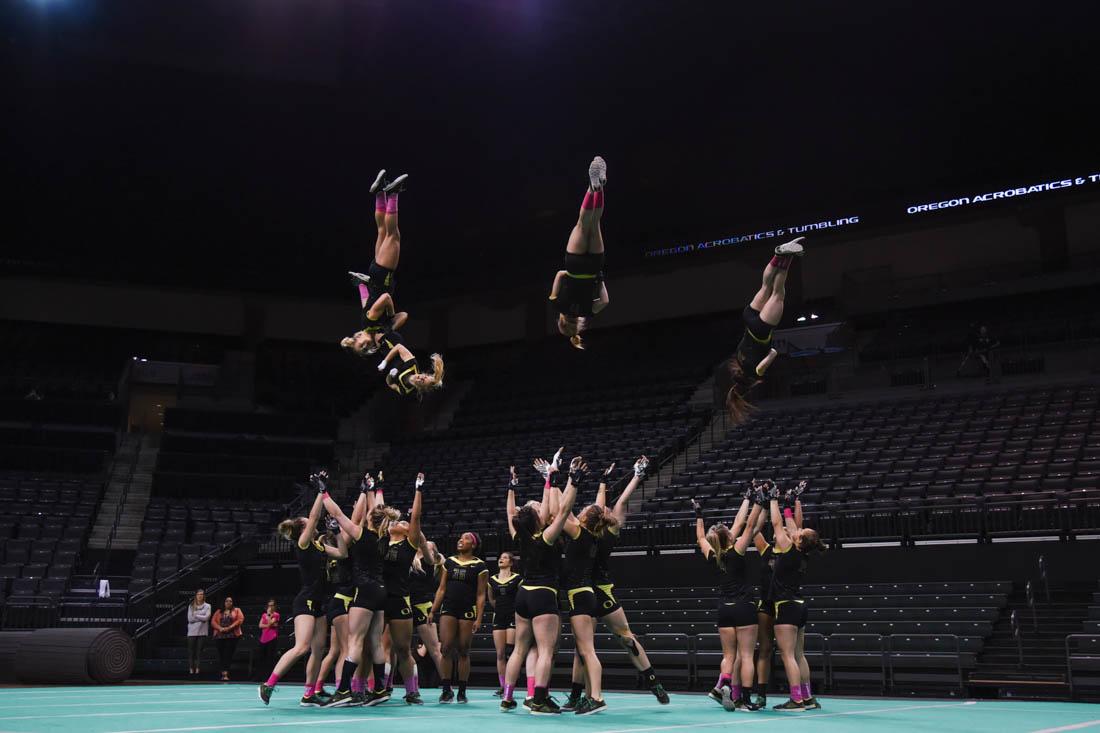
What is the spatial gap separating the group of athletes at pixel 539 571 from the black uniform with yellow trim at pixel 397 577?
0.01 metres

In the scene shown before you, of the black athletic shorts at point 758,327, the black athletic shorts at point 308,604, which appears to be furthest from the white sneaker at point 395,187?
the black athletic shorts at point 308,604

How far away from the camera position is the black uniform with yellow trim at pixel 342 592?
1058 centimetres

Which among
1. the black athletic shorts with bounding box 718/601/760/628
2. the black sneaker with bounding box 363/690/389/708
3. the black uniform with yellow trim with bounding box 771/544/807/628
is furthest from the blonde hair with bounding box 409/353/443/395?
the black uniform with yellow trim with bounding box 771/544/807/628

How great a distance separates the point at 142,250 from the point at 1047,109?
22.8m

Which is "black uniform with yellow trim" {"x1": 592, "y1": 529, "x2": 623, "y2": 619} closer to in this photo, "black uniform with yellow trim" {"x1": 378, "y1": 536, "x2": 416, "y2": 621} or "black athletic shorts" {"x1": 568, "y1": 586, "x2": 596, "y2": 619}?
"black athletic shorts" {"x1": 568, "y1": 586, "x2": 596, "y2": 619}

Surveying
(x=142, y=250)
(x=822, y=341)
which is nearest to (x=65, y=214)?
(x=142, y=250)

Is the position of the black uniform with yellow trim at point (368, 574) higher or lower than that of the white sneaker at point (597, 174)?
lower

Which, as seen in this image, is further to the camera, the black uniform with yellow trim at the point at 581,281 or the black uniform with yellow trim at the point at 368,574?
the black uniform with yellow trim at the point at 368,574

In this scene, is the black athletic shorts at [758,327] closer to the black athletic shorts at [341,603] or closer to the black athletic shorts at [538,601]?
the black athletic shorts at [538,601]

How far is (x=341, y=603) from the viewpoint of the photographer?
1059 cm

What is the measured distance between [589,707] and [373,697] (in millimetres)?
2330

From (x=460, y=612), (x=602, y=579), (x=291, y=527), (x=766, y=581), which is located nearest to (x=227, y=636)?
(x=460, y=612)

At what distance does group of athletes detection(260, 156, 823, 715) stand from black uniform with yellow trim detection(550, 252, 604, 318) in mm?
11

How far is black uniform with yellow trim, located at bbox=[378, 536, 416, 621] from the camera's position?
1054cm
